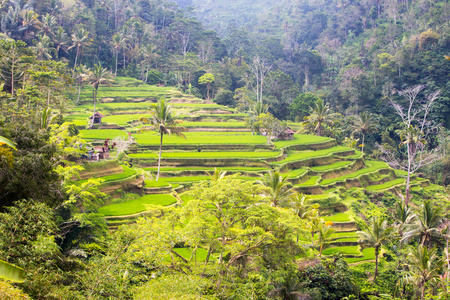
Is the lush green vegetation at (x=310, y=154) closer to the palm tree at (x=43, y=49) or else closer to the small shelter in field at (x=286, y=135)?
the small shelter in field at (x=286, y=135)

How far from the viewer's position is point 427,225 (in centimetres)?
2050

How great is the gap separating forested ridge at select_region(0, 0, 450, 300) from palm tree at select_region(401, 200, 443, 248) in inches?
3.3

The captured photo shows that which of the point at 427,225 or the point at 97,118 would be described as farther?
the point at 97,118

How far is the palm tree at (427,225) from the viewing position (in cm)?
2028

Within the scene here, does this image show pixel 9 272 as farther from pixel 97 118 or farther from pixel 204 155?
pixel 97 118

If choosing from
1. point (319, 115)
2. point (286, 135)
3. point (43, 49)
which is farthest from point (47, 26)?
point (319, 115)

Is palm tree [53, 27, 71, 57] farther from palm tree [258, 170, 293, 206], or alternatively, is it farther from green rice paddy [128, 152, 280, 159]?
palm tree [258, 170, 293, 206]

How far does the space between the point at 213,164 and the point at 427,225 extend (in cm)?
1719

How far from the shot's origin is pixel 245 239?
45.3ft

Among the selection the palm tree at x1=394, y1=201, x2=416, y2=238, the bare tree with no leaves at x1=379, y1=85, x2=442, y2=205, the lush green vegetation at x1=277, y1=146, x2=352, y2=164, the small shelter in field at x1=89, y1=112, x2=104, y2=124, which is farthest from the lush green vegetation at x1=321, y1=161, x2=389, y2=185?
the small shelter in field at x1=89, y1=112, x2=104, y2=124

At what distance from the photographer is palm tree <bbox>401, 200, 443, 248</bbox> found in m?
20.3

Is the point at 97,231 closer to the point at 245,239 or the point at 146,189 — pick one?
the point at 245,239

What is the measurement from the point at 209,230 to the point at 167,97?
145ft

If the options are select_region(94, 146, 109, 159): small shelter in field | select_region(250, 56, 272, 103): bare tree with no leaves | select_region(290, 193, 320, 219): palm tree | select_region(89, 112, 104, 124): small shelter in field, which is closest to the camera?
select_region(290, 193, 320, 219): palm tree
